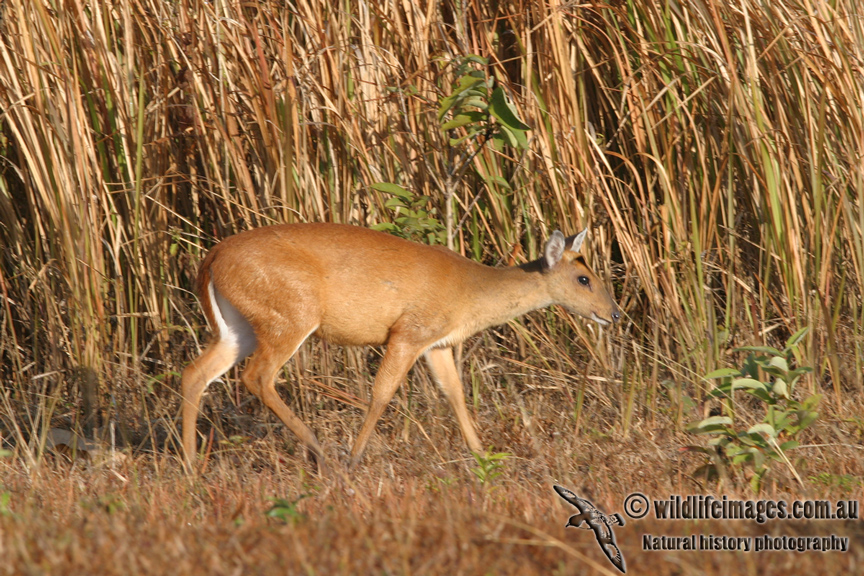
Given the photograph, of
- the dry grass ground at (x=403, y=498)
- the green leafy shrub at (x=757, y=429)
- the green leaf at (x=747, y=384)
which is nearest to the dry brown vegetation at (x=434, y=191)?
the dry grass ground at (x=403, y=498)

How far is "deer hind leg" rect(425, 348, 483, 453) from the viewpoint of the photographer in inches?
184

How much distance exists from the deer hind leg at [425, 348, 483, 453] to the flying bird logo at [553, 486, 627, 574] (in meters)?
1.35

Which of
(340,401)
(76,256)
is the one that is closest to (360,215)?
(340,401)

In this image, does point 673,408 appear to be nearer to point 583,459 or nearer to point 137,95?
point 583,459

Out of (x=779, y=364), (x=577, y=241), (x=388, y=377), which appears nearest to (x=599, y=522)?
(x=779, y=364)

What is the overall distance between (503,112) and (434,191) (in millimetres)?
968

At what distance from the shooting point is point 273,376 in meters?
4.44

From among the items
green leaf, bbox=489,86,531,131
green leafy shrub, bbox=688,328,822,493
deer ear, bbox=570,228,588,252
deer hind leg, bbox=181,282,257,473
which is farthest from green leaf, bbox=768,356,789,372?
deer hind leg, bbox=181,282,257,473

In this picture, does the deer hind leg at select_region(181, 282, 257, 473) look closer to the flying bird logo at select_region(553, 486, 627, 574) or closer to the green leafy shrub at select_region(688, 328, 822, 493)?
the flying bird logo at select_region(553, 486, 627, 574)

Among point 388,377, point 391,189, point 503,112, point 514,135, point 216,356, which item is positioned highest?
point 503,112

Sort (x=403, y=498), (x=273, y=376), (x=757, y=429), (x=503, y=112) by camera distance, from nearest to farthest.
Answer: (x=403, y=498) → (x=757, y=429) → (x=273, y=376) → (x=503, y=112)

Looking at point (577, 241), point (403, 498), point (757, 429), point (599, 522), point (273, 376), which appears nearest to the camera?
point (599, 522)

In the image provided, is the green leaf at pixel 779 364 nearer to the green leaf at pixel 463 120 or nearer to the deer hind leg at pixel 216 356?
the green leaf at pixel 463 120

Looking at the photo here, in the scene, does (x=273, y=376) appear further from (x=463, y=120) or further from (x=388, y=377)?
(x=463, y=120)
